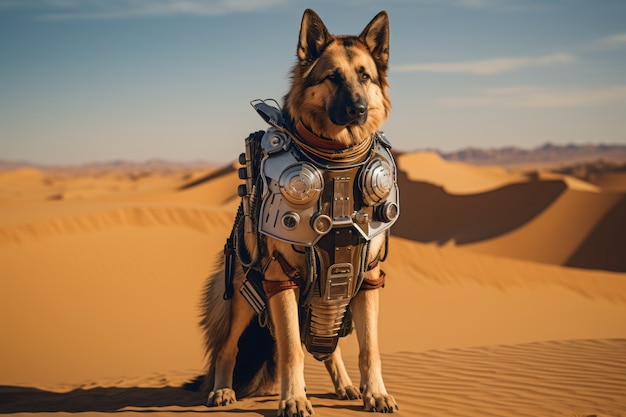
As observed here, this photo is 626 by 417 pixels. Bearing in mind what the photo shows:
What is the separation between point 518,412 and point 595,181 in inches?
1950

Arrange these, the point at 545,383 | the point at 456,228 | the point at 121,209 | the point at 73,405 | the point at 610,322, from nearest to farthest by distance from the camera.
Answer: the point at 73,405 < the point at 545,383 < the point at 610,322 < the point at 121,209 < the point at 456,228

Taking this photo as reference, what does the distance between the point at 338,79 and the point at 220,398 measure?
2853mm

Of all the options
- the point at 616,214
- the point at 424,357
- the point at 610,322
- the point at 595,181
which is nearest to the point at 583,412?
the point at 424,357

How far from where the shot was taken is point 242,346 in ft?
20.5

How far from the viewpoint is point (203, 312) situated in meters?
6.55

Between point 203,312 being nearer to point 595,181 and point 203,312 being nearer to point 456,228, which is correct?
point 456,228

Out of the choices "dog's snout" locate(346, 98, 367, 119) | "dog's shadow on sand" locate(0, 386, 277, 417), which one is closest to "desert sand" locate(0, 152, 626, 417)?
"dog's shadow on sand" locate(0, 386, 277, 417)

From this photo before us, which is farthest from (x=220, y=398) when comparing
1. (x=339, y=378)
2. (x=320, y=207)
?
(x=320, y=207)

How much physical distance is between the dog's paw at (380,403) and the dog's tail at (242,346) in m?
1.08

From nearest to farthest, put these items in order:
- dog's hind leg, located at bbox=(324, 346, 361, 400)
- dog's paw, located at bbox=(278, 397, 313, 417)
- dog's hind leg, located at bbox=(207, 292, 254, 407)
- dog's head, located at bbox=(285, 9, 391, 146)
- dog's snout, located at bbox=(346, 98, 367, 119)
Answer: dog's snout, located at bbox=(346, 98, 367, 119) < dog's head, located at bbox=(285, 9, 391, 146) < dog's paw, located at bbox=(278, 397, 313, 417) < dog's hind leg, located at bbox=(207, 292, 254, 407) < dog's hind leg, located at bbox=(324, 346, 361, 400)

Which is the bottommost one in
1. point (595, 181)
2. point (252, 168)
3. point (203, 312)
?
point (203, 312)

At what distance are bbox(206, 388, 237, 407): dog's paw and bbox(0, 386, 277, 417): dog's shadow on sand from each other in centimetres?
7

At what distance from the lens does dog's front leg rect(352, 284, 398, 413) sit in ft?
18.1

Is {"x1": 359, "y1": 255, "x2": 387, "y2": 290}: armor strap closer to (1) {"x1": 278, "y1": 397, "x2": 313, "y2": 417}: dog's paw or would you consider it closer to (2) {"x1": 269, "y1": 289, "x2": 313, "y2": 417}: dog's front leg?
(2) {"x1": 269, "y1": 289, "x2": 313, "y2": 417}: dog's front leg
